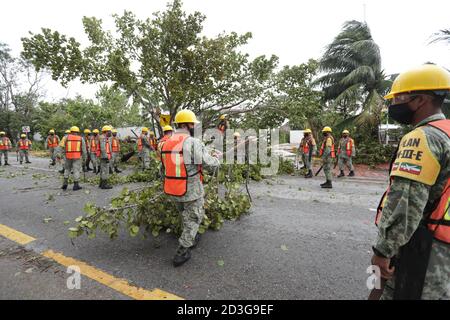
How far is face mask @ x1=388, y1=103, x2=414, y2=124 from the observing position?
1688 millimetres

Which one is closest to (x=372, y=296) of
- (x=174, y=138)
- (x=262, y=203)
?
(x=174, y=138)

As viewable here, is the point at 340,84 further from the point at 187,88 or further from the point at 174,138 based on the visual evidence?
the point at 174,138

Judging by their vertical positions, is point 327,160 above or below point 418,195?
below

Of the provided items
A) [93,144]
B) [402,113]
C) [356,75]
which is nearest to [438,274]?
[402,113]

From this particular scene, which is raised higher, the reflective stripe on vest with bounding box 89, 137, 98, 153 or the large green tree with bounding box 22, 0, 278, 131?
the large green tree with bounding box 22, 0, 278, 131

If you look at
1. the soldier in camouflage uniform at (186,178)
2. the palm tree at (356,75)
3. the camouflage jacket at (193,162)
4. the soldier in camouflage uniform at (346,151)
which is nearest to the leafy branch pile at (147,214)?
the soldier in camouflage uniform at (186,178)

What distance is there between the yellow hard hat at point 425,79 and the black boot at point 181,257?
2644mm

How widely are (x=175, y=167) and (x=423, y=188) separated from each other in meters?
2.36

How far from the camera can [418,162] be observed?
1414 millimetres

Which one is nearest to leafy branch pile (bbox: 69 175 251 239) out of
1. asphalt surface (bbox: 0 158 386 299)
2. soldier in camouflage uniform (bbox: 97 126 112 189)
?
asphalt surface (bbox: 0 158 386 299)

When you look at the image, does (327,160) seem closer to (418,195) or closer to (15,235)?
(418,195)

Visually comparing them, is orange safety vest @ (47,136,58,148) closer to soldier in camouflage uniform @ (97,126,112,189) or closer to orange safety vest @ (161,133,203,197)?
soldier in camouflage uniform @ (97,126,112,189)

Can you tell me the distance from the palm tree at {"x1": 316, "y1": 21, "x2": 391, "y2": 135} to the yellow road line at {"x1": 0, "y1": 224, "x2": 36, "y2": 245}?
1467 centimetres
